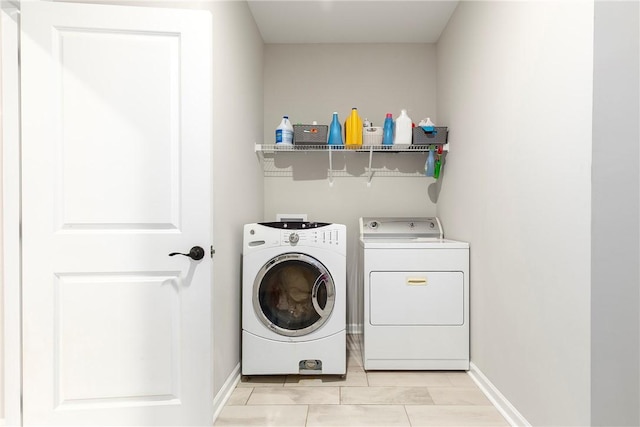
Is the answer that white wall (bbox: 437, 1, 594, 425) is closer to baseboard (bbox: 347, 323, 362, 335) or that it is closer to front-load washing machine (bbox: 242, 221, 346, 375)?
front-load washing machine (bbox: 242, 221, 346, 375)

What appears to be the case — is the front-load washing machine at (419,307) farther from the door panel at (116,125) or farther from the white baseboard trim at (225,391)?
the door panel at (116,125)

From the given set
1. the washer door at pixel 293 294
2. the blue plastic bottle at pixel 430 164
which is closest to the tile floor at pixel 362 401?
the washer door at pixel 293 294

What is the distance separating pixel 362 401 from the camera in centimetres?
212

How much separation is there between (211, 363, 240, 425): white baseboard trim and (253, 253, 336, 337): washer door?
0.35 meters

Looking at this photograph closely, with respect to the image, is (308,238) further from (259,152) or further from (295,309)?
(259,152)

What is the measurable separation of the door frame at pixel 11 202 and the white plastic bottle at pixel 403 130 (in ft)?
7.37

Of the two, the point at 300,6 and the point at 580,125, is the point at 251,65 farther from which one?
the point at 580,125

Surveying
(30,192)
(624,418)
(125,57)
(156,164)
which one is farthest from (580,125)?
(30,192)

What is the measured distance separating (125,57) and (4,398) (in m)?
1.52

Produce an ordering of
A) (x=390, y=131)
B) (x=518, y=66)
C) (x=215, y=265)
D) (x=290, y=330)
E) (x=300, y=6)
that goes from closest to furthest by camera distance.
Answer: (x=518, y=66) → (x=215, y=265) → (x=290, y=330) → (x=300, y=6) → (x=390, y=131)

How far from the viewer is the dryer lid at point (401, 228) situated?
3.08m

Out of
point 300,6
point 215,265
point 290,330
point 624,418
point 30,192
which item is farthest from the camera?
point 300,6

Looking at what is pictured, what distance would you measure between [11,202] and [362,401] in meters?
1.90

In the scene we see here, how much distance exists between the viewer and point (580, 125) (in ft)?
4.42
